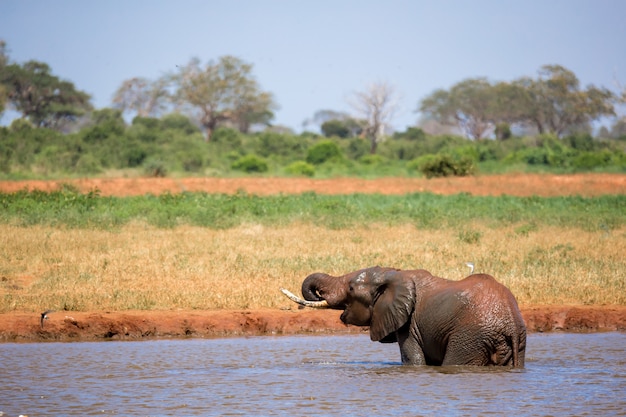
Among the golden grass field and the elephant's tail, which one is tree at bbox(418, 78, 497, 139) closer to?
the golden grass field

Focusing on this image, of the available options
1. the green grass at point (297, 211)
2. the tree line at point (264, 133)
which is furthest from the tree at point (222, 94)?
the green grass at point (297, 211)

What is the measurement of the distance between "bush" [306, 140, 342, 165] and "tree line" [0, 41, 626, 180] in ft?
0.25

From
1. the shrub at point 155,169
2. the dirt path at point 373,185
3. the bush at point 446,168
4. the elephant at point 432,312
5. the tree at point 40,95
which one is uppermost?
the tree at point 40,95

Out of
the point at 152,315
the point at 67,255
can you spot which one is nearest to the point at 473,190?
the point at 67,255

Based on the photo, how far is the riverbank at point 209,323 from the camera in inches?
439

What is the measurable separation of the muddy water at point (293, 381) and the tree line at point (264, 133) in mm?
28791

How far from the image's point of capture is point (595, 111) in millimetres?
68500

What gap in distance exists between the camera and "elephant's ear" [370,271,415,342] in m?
8.23

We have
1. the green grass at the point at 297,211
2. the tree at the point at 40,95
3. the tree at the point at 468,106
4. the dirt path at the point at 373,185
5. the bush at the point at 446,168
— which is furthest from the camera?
the tree at the point at 468,106

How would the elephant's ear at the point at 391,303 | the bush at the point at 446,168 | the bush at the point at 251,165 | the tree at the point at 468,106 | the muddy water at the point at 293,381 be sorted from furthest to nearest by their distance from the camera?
the tree at the point at 468,106 → the bush at the point at 251,165 → the bush at the point at 446,168 → the elephant's ear at the point at 391,303 → the muddy water at the point at 293,381

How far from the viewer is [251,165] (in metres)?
45.4

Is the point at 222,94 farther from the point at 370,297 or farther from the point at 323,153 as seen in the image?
the point at 370,297

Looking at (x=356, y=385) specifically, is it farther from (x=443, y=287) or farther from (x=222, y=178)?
(x=222, y=178)

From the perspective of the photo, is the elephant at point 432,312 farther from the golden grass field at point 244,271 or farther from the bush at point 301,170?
the bush at point 301,170
